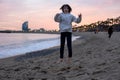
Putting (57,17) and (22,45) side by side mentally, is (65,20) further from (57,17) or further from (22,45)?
(22,45)

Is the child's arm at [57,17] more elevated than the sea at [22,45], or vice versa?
the child's arm at [57,17]

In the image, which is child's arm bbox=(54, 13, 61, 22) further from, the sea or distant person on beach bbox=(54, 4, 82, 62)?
the sea

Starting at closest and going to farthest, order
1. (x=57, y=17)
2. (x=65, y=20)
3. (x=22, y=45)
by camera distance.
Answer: (x=57, y=17) < (x=65, y=20) < (x=22, y=45)

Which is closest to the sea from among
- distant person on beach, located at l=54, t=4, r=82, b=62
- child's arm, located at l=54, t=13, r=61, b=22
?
distant person on beach, located at l=54, t=4, r=82, b=62

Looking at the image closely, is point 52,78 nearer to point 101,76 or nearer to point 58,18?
point 101,76

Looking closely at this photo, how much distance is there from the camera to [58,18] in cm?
814

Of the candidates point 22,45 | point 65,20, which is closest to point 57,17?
point 65,20

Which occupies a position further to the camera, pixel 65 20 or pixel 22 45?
pixel 22 45

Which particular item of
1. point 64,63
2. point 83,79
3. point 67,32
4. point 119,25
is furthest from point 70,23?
point 119,25

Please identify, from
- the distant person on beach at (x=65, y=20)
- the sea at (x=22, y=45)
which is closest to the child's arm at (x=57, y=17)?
the distant person on beach at (x=65, y=20)

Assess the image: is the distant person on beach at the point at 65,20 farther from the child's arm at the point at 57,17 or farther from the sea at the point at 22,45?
the sea at the point at 22,45

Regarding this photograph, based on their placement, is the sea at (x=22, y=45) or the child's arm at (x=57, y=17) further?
the sea at (x=22, y=45)

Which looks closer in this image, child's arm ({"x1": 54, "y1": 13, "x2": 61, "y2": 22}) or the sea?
child's arm ({"x1": 54, "y1": 13, "x2": 61, "y2": 22})

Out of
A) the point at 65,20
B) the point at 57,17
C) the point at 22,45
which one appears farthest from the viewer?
the point at 22,45
